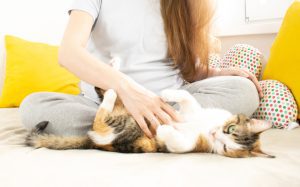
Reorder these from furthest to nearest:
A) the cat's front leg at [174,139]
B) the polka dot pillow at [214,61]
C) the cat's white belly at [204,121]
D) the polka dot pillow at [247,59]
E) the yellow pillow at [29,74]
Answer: the yellow pillow at [29,74], the polka dot pillow at [214,61], the polka dot pillow at [247,59], the cat's white belly at [204,121], the cat's front leg at [174,139]

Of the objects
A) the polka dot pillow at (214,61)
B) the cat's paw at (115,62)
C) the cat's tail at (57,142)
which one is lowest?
the cat's tail at (57,142)

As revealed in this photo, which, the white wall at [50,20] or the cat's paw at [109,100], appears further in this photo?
the white wall at [50,20]

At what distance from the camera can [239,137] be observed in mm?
948

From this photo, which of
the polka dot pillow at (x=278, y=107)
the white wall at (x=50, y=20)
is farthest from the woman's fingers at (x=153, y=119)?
the white wall at (x=50, y=20)

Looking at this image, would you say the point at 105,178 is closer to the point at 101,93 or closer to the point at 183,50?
the point at 101,93

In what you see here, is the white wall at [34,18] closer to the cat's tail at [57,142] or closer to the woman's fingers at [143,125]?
the cat's tail at [57,142]

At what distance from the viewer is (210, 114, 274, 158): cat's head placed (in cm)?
92

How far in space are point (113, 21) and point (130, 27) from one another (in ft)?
0.21

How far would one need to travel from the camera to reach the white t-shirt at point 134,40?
1225 millimetres

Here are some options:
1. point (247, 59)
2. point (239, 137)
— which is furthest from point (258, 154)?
point (247, 59)

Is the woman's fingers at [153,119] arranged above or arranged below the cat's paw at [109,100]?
below

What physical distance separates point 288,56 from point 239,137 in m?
0.61

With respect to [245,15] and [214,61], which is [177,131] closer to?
[214,61]

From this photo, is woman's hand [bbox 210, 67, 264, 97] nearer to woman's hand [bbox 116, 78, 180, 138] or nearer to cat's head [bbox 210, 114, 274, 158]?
cat's head [bbox 210, 114, 274, 158]
